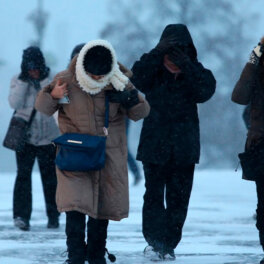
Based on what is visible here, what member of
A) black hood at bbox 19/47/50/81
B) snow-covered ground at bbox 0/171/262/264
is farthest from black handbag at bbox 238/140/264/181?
black hood at bbox 19/47/50/81

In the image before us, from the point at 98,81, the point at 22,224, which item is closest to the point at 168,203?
the point at 98,81

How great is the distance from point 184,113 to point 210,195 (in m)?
7.38

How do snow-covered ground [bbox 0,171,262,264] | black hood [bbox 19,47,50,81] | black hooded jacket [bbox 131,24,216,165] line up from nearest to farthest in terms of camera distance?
black hooded jacket [bbox 131,24,216,165] < snow-covered ground [bbox 0,171,262,264] < black hood [bbox 19,47,50,81]

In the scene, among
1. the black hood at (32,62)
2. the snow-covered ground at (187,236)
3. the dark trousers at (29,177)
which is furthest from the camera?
the dark trousers at (29,177)

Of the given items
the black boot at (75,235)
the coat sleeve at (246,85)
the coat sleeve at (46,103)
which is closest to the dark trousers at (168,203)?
the coat sleeve at (246,85)

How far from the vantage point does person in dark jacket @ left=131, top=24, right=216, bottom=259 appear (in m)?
6.55

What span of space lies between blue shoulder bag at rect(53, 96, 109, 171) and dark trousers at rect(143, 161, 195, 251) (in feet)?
3.17

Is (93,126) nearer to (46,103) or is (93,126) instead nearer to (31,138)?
(46,103)

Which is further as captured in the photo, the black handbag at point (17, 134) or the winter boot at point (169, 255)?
the black handbag at point (17, 134)

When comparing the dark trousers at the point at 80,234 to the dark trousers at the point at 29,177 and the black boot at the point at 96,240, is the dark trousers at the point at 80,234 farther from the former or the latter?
the dark trousers at the point at 29,177

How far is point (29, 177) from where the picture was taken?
364 inches

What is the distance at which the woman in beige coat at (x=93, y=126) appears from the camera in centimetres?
585

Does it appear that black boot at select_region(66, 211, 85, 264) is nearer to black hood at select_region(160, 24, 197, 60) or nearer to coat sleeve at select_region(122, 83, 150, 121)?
coat sleeve at select_region(122, 83, 150, 121)

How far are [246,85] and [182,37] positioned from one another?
2.17ft
